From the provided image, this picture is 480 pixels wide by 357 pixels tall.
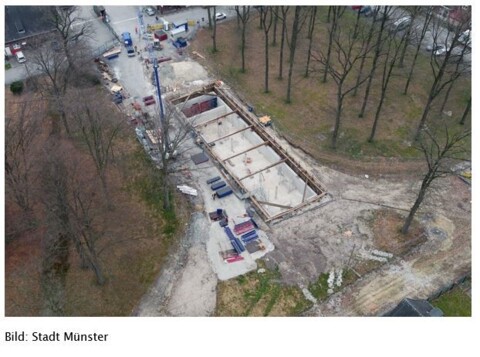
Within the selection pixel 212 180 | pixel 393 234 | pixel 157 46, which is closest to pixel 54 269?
pixel 212 180

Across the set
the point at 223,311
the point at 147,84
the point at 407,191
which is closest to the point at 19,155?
the point at 147,84

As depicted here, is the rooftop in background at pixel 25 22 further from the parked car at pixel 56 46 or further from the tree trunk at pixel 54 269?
the tree trunk at pixel 54 269

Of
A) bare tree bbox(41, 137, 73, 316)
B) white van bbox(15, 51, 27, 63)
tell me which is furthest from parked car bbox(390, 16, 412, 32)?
white van bbox(15, 51, 27, 63)

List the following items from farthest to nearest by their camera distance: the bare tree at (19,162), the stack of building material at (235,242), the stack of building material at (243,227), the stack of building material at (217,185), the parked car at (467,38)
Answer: the parked car at (467,38)
the stack of building material at (217,185)
the stack of building material at (243,227)
the stack of building material at (235,242)
the bare tree at (19,162)

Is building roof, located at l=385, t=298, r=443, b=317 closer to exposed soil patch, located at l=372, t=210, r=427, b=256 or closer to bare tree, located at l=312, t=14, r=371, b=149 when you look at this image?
exposed soil patch, located at l=372, t=210, r=427, b=256

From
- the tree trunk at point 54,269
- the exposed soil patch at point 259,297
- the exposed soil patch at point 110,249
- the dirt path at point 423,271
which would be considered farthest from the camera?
the dirt path at point 423,271

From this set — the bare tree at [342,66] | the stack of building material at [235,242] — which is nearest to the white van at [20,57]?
the bare tree at [342,66]

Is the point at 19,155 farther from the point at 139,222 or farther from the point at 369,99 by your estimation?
the point at 369,99

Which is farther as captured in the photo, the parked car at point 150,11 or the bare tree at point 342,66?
the parked car at point 150,11
